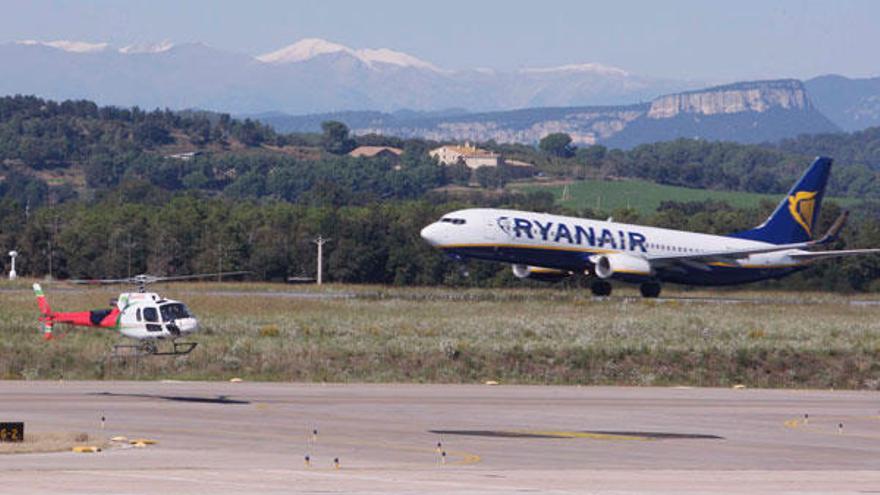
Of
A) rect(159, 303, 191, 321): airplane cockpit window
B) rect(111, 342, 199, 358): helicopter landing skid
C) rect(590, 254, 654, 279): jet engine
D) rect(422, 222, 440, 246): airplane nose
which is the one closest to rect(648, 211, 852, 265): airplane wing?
rect(590, 254, 654, 279): jet engine

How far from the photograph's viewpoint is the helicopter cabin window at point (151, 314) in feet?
149

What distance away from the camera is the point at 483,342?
55906 millimetres

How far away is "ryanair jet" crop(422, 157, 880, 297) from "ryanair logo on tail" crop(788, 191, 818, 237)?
2.0 inches

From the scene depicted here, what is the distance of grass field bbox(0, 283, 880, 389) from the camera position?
48688mm

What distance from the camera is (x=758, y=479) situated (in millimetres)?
29062

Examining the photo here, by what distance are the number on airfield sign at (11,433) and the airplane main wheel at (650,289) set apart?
181 ft

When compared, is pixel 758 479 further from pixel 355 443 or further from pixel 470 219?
pixel 470 219

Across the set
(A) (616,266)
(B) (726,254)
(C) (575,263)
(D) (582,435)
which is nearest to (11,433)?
(D) (582,435)

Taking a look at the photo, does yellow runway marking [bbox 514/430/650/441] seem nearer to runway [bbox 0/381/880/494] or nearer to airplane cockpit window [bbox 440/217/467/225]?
A: runway [bbox 0/381/880/494]

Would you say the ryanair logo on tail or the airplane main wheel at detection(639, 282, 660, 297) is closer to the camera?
the airplane main wheel at detection(639, 282, 660, 297)

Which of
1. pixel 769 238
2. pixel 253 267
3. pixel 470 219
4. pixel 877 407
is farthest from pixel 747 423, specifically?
pixel 253 267

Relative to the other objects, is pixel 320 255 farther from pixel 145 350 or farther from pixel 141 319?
pixel 141 319

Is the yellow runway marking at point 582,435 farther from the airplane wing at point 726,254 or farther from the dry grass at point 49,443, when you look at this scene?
the airplane wing at point 726,254

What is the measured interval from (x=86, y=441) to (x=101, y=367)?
15.7 metres
